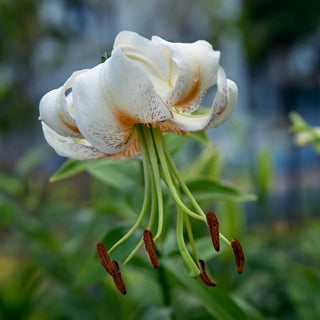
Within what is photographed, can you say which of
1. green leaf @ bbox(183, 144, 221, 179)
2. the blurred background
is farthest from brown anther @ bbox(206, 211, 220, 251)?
the blurred background

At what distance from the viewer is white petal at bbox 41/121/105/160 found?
340 millimetres

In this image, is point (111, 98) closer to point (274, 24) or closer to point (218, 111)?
point (218, 111)

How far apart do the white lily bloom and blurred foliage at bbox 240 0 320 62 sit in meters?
2.62

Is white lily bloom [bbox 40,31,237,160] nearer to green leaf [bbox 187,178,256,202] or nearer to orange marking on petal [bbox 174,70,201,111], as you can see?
orange marking on petal [bbox 174,70,201,111]

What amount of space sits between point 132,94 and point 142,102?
10 millimetres

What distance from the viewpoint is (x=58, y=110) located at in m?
0.30

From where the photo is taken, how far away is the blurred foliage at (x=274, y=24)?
2818 mm

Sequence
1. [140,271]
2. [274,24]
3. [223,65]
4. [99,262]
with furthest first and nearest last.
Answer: [274,24], [223,65], [140,271], [99,262]

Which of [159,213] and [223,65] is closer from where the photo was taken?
[159,213]

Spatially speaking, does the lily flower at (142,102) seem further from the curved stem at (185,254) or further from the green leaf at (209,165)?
the green leaf at (209,165)

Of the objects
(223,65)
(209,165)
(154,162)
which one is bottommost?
(223,65)

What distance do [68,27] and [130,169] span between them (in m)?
2.14

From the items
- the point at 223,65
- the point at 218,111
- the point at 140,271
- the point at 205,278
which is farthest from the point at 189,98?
the point at 223,65

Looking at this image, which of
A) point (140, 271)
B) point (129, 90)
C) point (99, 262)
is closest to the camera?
point (129, 90)
